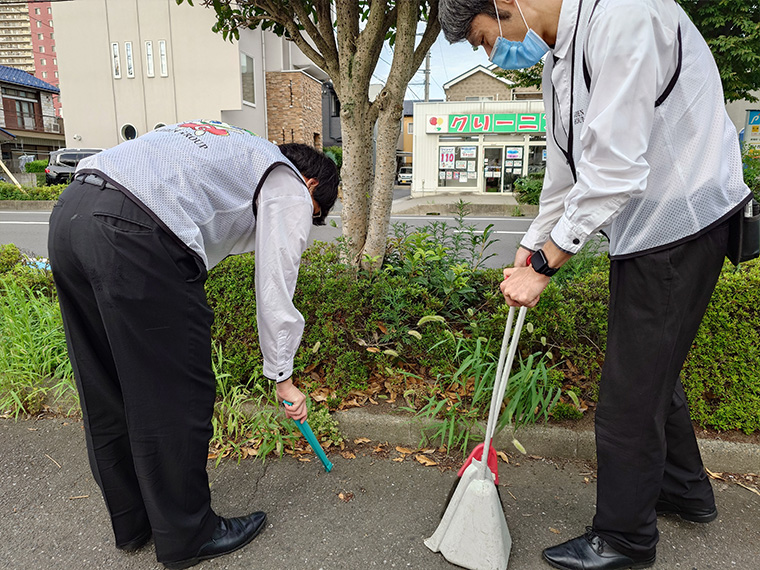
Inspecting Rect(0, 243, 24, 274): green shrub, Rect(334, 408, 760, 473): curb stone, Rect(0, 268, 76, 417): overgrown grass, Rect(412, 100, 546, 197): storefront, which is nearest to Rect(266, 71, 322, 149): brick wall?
Rect(412, 100, 546, 197): storefront

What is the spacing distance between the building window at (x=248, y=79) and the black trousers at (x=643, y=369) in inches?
839

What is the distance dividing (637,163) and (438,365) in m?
1.54

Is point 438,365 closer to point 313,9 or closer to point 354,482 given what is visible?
point 354,482

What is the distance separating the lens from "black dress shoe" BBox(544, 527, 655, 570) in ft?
5.68

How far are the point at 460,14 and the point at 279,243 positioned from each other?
91cm

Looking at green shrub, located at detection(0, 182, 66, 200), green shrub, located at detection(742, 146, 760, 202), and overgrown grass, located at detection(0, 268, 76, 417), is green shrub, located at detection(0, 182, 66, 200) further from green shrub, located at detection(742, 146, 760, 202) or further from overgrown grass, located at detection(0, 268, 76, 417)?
green shrub, located at detection(742, 146, 760, 202)

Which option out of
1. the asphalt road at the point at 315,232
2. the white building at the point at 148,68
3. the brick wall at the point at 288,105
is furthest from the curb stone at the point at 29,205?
the brick wall at the point at 288,105

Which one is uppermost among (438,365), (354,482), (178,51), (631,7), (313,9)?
(178,51)

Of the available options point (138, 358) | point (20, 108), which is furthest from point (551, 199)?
point (20, 108)

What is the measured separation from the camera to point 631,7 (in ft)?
4.28

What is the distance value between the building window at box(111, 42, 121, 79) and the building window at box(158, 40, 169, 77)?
1978 millimetres

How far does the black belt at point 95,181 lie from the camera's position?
4.92ft

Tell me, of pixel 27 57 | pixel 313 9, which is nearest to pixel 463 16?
pixel 313 9

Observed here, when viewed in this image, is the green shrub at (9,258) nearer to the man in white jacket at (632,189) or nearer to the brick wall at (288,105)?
the man in white jacket at (632,189)
